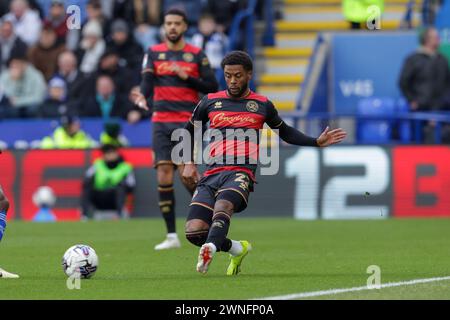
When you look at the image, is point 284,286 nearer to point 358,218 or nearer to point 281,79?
point 358,218

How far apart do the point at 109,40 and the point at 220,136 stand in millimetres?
13038

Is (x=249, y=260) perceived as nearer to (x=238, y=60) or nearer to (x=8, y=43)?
(x=238, y=60)

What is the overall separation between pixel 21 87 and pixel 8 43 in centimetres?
160

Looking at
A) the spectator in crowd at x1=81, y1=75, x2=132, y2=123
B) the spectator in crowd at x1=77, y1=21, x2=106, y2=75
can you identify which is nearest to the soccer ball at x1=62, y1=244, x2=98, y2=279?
the spectator in crowd at x1=81, y1=75, x2=132, y2=123

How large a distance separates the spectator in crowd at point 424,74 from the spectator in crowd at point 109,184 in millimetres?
4908

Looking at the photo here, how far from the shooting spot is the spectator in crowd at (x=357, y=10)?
22.8m

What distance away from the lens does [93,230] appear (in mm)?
17469

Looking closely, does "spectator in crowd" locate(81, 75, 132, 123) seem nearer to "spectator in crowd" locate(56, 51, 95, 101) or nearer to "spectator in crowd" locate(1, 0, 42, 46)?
"spectator in crowd" locate(56, 51, 95, 101)

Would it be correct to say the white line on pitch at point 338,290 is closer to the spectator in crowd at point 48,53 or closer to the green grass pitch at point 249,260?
Answer: the green grass pitch at point 249,260

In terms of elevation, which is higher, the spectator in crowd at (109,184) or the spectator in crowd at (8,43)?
the spectator in crowd at (8,43)

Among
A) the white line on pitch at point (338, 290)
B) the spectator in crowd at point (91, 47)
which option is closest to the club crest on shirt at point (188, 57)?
the white line on pitch at point (338, 290)

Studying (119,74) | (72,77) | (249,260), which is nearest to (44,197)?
(119,74)

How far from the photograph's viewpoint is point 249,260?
1225 cm
